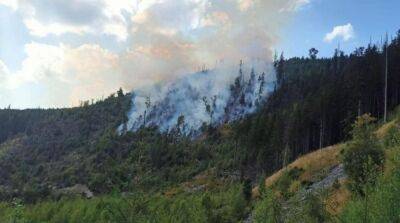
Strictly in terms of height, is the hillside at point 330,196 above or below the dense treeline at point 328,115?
below

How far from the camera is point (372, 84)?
325 ft

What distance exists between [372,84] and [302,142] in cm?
1993

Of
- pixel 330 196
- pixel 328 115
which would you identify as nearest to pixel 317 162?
pixel 328 115

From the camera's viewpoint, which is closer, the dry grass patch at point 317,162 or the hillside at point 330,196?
the hillside at point 330,196

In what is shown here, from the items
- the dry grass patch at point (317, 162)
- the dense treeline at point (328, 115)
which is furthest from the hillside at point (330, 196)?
the dense treeline at point (328, 115)

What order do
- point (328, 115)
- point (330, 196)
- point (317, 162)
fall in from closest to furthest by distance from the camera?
point (330, 196), point (317, 162), point (328, 115)

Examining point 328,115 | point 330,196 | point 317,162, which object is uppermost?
point 328,115

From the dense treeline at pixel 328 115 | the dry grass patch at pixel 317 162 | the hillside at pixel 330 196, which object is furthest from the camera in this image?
the dense treeline at pixel 328 115

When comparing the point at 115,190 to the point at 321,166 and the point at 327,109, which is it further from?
the point at 327,109

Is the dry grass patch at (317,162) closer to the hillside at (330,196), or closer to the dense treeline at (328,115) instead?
the hillside at (330,196)

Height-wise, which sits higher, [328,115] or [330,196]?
[328,115]

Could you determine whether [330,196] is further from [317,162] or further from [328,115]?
[328,115]

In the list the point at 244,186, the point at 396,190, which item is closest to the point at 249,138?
the point at 244,186

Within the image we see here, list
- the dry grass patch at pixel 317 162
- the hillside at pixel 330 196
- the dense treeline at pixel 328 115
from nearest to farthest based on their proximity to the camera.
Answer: the hillside at pixel 330 196 → the dry grass patch at pixel 317 162 → the dense treeline at pixel 328 115
